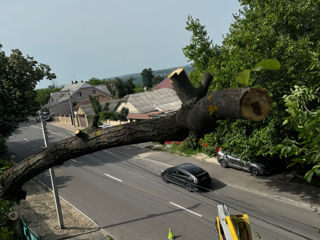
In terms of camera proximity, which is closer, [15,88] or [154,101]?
[15,88]

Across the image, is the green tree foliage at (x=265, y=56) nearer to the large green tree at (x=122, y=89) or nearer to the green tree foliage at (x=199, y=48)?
the green tree foliage at (x=199, y=48)

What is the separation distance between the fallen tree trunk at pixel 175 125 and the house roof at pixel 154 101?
2778cm

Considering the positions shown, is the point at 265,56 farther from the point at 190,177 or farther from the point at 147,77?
the point at 147,77

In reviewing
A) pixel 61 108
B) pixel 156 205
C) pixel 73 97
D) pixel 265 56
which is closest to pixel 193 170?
pixel 156 205

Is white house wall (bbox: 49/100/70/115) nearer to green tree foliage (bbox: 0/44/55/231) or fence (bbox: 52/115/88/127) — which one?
fence (bbox: 52/115/88/127)

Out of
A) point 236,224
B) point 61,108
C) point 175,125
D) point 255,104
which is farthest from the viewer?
point 61,108

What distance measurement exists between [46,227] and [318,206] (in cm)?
1130

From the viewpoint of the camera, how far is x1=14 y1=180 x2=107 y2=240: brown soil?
34.2 ft

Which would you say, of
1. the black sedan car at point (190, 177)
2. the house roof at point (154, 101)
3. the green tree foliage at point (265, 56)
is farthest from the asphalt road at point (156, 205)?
the house roof at point (154, 101)

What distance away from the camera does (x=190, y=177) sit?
43.5 feet

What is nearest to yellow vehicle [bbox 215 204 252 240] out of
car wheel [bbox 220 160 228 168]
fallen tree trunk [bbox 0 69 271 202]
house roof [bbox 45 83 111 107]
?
fallen tree trunk [bbox 0 69 271 202]

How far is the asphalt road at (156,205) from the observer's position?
970cm

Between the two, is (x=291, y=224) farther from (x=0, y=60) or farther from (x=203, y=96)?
(x=0, y=60)

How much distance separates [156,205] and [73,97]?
45271 mm
